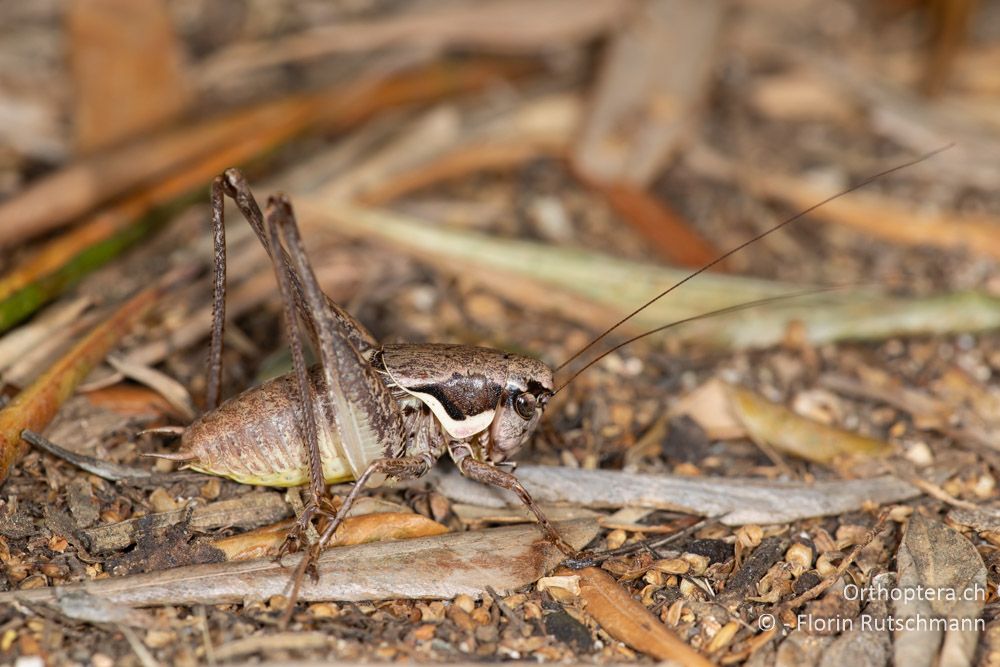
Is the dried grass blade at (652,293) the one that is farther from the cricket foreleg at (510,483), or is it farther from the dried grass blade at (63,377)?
Answer: the cricket foreleg at (510,483)

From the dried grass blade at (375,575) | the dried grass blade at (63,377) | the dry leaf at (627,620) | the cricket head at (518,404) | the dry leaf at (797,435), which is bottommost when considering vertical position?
the dry leaf at (627,620)

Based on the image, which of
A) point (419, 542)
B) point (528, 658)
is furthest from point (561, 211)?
point (528, 658)

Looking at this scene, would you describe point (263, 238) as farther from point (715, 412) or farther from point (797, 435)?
point (797, 435)

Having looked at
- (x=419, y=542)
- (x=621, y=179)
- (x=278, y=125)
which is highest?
(x=278, y=125)

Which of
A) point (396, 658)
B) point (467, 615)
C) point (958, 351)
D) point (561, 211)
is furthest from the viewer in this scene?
point (561, 211)

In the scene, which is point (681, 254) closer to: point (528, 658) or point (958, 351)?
point (958, 351)

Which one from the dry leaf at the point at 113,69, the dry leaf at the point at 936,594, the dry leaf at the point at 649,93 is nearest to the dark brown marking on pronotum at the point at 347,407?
the dry leaf at the point at 936,594
